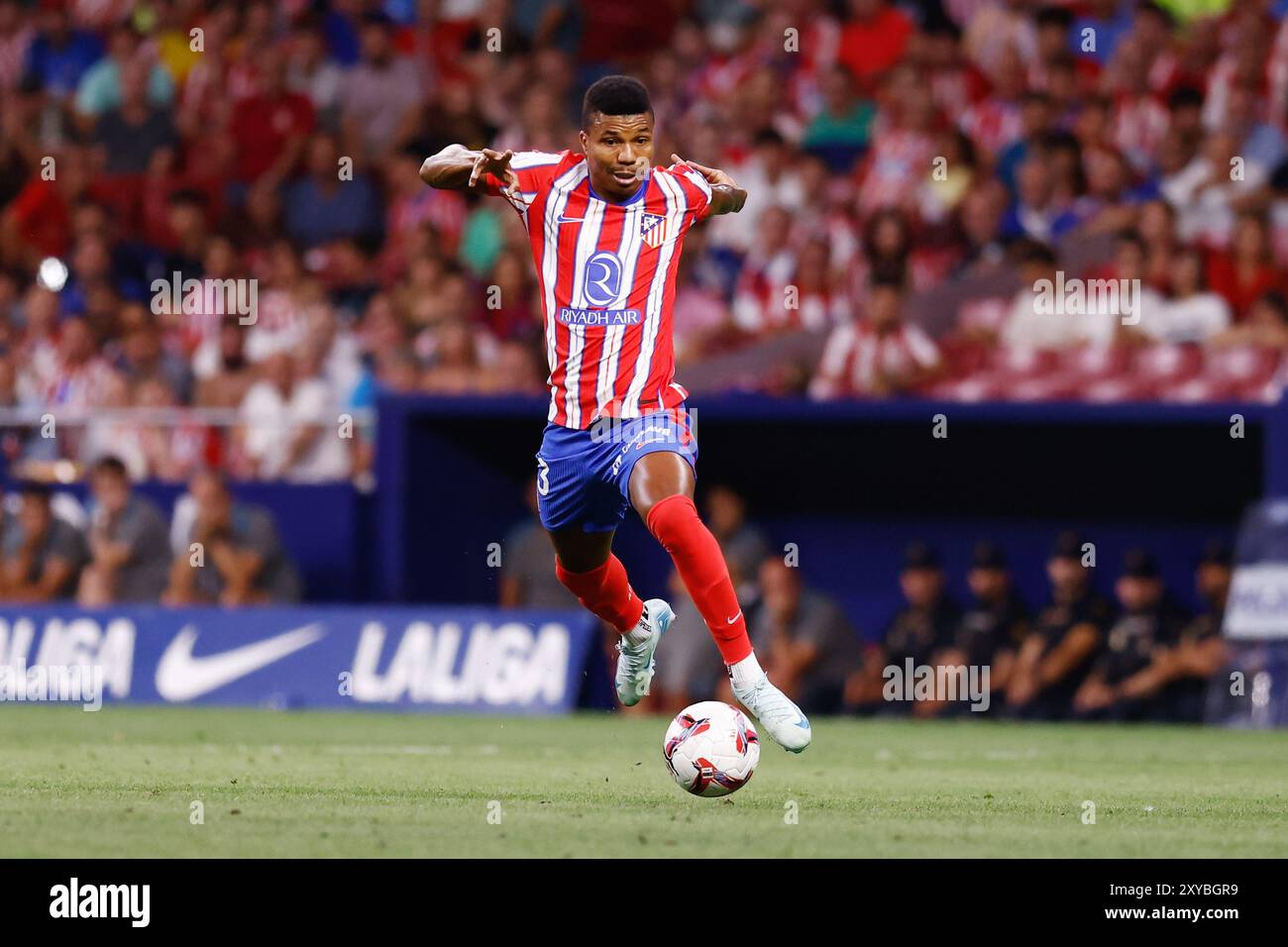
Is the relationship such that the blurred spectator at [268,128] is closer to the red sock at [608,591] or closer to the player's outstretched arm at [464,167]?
the red sock at [608,591]

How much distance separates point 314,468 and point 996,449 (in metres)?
4.96

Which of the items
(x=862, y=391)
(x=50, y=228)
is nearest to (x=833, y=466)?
(x=862, y=391)

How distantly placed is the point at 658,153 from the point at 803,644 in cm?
452

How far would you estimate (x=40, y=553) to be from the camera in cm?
1628

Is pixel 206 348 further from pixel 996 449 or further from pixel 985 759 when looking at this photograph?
pixel 985 759

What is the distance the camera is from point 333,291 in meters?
18.6

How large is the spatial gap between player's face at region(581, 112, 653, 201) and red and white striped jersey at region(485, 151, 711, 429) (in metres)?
0.14

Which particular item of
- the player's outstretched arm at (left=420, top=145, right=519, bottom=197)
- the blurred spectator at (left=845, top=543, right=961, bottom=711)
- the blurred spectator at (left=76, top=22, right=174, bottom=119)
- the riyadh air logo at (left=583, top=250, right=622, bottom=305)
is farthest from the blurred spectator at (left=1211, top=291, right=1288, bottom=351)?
the blurred spectator at (left=76, top=22, right=174, bottom=119)

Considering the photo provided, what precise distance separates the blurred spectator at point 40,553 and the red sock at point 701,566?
8567 millimetres

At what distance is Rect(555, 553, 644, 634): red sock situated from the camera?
9.67m

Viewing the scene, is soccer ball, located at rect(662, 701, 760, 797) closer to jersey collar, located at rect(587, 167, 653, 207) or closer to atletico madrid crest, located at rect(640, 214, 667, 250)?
atletico madrid crest, located at rect(640, 214, 667, 250)
